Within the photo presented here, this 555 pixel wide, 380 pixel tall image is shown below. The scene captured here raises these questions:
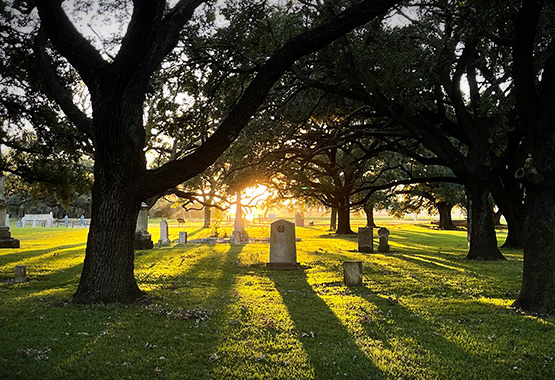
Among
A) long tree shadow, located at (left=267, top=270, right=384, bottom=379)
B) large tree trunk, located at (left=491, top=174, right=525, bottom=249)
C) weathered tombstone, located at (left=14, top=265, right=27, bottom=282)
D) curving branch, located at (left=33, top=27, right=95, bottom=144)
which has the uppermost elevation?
curving branch, located at (left=33, top=27, right=95, bottom=144)

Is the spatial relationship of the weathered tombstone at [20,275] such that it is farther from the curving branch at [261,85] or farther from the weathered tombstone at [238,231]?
the weathered tombstone at [238,231]

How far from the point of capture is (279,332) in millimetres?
6180

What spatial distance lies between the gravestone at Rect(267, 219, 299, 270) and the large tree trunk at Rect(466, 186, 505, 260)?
7.67 m

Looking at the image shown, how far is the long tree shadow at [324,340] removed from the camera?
4.64 metres

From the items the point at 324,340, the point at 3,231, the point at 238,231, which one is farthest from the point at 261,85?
the point at 3,231

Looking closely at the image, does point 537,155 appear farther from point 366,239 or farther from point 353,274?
point 366,239

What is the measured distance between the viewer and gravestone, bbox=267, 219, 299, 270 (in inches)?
538

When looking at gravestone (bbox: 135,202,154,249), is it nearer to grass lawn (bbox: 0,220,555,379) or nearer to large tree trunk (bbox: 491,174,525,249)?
grass lawn (bbox: 0,220,555,379)

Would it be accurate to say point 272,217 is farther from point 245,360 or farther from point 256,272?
point 245,360

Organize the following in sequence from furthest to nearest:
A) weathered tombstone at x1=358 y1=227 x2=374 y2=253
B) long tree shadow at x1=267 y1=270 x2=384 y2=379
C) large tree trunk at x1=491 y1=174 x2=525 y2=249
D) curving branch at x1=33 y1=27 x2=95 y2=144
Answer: weathered tombstone at x1=358 y1=227 x2=374 y2=253, large tree trunk at x1=491 y1=174 x2=525 y2=249, curving branch at x1=33 y1=27 x2=95 y2=144, long tree shadow at x1=267 y1=270 x2=384 y2=379

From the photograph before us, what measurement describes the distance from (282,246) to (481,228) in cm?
840

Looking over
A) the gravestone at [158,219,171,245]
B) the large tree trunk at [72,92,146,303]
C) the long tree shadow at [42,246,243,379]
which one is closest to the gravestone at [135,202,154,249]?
the gravestone at [158,219,171,245]

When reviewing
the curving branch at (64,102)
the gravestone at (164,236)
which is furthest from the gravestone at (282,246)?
the gravestone at (164,236)

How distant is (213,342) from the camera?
5.64 metres
